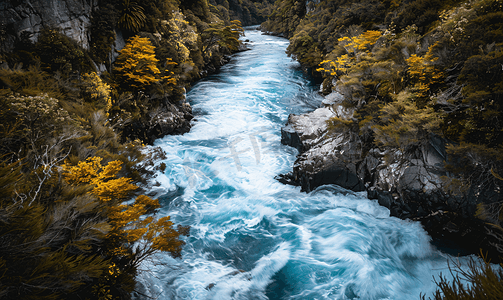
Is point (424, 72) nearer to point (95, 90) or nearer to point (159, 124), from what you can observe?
point (159, 124)

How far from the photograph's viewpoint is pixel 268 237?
7203 mm

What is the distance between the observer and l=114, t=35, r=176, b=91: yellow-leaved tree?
37.2 ft

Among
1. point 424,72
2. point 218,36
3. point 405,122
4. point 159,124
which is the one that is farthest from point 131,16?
point 405,122

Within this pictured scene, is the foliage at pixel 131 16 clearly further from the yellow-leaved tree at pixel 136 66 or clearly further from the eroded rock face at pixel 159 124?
the eroded rock face at pixel 159 124

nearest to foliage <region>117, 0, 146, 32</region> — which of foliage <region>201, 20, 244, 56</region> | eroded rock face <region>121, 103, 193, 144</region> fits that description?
eroded rock face <region>121, 103, 193, 144</region>

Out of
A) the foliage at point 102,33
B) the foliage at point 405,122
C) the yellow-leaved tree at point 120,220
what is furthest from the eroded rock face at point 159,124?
the foliage at point 405,122

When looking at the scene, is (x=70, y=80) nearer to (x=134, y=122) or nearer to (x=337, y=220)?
(x=134, y=122)

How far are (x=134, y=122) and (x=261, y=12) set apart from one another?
71.9 meters

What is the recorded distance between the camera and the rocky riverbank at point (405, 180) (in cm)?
592

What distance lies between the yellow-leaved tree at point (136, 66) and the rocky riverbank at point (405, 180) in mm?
8433

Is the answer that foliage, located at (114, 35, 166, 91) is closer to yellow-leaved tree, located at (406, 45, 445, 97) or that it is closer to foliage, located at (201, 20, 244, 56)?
foliage, located at (201, 20, 244, 56)

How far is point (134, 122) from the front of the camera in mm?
11078

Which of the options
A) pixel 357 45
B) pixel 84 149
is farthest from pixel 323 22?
pixel 84 149

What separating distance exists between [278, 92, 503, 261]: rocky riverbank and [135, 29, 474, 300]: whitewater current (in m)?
0.39
